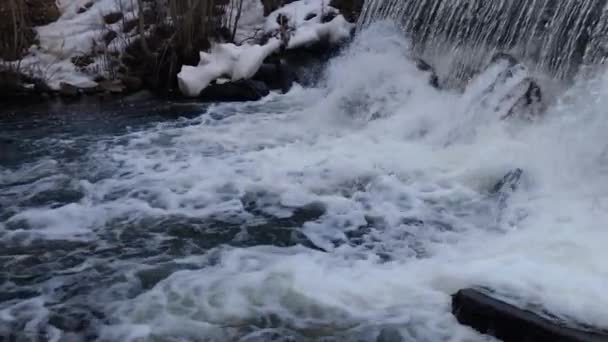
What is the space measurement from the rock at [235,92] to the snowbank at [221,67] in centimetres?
19

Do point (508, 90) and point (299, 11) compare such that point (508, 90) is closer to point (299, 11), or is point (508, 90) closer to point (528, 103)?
point (528, 103)

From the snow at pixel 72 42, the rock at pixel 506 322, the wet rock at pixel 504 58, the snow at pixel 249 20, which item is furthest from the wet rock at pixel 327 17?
the rock at pixel 506 322

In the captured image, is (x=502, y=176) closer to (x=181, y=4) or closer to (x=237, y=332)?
(x=237, y=332)

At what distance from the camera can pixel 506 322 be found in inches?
160

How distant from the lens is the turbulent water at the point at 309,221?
4.52 m

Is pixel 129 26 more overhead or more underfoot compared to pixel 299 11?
more underfoot

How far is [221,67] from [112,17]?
3.18 metres

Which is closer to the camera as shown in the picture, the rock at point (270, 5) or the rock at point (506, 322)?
the rock at point (506, 322)

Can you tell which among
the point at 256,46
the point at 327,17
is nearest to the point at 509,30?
the point at 256,46

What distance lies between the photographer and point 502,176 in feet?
21.8

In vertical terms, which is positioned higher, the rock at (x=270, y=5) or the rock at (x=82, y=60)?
the rock at (x=270, y=5)

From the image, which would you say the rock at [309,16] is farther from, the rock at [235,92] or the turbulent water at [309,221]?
the turbulent water at [309,221]

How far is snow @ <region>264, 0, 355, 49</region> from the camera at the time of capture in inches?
493

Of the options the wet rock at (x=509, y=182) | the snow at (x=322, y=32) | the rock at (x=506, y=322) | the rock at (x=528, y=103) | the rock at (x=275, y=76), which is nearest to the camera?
the rock at (x=506, y=322)
